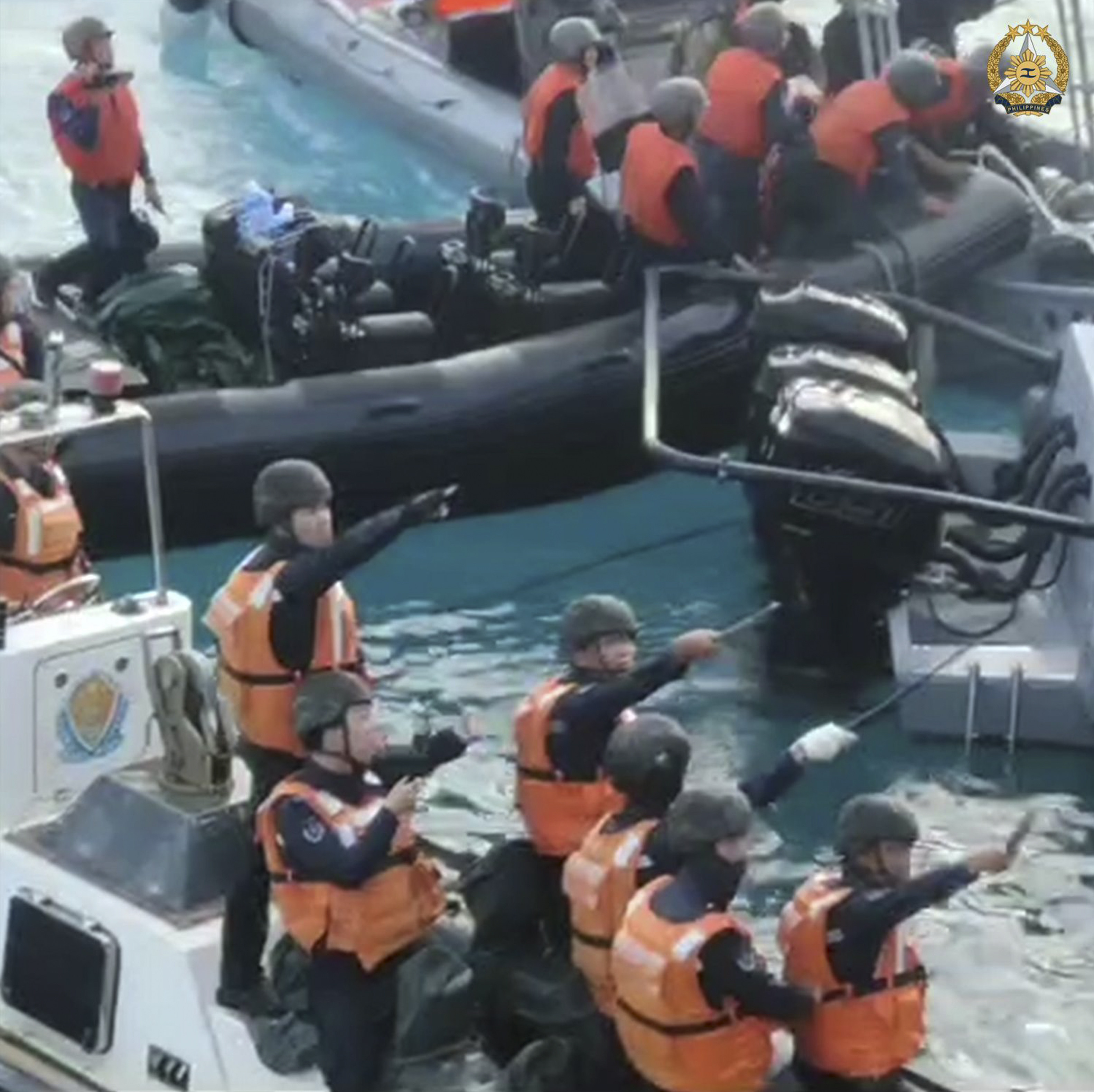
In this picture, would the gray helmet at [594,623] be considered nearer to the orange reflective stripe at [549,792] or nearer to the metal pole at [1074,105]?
the orange reflective stripe at [549,792]

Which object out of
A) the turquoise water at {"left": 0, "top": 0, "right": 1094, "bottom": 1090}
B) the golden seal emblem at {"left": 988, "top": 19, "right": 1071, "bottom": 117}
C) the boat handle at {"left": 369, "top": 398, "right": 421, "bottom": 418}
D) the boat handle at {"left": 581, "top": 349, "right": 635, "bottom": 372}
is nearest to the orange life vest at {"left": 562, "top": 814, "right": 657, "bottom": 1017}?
the turquoise water at {"left": 0, "top": 0, "right": 1094, "bottom": 1090}

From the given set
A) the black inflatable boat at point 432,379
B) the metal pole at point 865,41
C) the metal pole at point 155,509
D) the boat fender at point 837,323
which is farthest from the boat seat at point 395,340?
the metal pole at point 155,509

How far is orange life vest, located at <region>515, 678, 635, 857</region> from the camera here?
6602 mm

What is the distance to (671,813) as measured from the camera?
5.87 metres

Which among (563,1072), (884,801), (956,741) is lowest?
(956,741)

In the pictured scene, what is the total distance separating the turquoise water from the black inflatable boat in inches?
9.3

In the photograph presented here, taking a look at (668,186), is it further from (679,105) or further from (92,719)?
(92,719)

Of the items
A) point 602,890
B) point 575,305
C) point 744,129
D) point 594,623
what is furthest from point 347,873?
point 744,129

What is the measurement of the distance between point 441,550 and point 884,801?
5.01 m

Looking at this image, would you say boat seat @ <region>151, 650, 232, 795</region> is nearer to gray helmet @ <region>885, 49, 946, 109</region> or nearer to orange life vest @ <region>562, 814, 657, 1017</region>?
orange life vest @ <region>562, 814, 657, 1017</region>

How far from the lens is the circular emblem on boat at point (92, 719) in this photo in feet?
23.1

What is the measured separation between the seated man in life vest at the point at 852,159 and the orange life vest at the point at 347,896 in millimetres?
5549

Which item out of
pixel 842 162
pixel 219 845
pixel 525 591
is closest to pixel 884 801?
pixel 219 845

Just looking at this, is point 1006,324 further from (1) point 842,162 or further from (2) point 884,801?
(2) point 884,801
